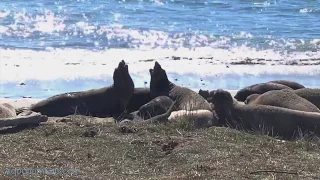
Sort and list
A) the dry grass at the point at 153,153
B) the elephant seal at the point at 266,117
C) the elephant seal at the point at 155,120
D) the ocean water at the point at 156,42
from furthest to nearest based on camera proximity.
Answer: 1. the ocean water at the point at 156,42
2. the elephant seal at the point at 266,117
3. the elephant seal at the point at 155,120
4. the dry grass at the point at 153,153

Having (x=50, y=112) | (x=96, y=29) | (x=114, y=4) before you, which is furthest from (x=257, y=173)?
(x=114, y=4)

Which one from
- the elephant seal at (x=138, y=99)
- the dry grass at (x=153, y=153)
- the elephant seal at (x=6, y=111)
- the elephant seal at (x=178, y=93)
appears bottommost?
the elephant seal at (x=138, y=99)

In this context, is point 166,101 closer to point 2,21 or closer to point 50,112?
point 50,112

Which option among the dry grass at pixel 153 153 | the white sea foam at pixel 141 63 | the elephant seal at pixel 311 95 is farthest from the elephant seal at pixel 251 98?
the white sea foam at pixel 141 63

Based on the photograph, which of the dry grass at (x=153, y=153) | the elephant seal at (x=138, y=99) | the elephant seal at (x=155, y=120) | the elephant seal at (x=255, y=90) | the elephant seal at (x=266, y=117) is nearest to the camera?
the dry grass at (x=153, y=153)

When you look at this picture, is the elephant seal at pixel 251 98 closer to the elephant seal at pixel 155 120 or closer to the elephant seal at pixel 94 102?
the elephant seal at pixel 155 120

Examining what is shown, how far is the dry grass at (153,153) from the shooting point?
215 inches

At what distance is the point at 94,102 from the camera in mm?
10406

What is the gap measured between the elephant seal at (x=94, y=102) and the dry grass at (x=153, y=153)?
2.79 metres

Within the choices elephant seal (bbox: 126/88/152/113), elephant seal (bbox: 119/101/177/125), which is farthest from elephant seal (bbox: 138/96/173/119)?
elephant seal (bbox: 126/88/152/113)

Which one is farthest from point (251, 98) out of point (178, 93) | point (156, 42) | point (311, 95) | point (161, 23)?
point (161, 23)

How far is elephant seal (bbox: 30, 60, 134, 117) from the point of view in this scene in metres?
10.2

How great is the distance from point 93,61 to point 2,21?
6.51 metres

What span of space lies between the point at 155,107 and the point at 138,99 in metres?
1.16
